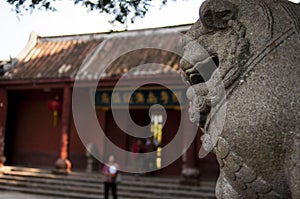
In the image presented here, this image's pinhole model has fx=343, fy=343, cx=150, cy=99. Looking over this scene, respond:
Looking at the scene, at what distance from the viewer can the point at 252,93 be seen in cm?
141

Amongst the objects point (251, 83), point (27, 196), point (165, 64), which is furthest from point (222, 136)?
point (27, 196)

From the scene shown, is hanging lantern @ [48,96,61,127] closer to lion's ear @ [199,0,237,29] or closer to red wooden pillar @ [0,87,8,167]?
red wooden pillar @ [0,87,8,167]

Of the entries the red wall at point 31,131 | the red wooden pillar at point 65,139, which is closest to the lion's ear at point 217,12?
the red wooden pillar at point 65,139

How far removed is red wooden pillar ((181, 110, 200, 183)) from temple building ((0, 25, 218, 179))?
0.02 meters

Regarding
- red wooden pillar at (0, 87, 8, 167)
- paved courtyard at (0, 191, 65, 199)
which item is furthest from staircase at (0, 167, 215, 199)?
red wooden pillar at (0, 87, 8, 167)

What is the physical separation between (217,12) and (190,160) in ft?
22.4

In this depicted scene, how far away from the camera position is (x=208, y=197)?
7.20 meters

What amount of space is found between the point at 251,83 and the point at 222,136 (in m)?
0.26

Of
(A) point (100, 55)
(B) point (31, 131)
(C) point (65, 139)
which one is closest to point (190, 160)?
(C) point (65, 139)

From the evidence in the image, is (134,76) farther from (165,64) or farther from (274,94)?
(274,94)

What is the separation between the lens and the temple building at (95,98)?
8.59 meters

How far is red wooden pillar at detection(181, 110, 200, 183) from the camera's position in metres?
7.84

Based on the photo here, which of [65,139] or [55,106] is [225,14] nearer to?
[65,139]

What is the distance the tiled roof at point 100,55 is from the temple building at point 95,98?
1.0 inches
